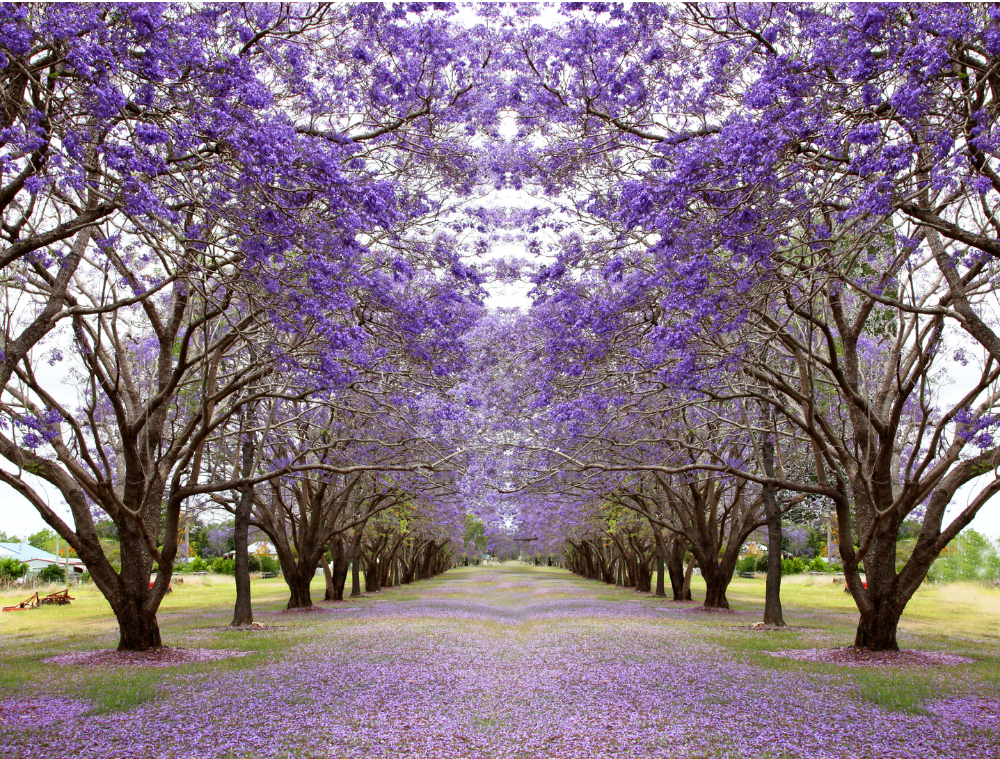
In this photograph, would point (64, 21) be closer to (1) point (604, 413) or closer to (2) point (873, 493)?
(1) point (604, 413)

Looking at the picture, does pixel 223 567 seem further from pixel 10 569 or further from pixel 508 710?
pixel 508 710

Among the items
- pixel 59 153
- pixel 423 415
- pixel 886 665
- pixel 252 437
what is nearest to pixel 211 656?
pixel 252 437

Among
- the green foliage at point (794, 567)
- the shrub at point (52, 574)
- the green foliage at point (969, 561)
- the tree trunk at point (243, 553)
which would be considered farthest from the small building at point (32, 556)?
the green foliage at point (969, 561)

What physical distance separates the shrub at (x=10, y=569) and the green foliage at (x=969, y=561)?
159 feet

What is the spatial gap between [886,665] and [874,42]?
938 centimetres

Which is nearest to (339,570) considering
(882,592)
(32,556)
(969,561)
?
(882,592)

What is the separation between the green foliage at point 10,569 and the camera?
35.1m

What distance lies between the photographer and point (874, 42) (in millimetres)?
7438

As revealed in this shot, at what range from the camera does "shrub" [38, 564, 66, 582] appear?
37.8 meters

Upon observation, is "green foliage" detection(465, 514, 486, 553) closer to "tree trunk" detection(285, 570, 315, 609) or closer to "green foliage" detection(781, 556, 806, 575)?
"green foliage" detection(781, 556, 806, 575)

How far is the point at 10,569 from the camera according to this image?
35.4m

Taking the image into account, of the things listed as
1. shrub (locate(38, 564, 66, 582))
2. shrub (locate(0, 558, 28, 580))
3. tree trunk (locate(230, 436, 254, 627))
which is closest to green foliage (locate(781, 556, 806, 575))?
tree trunk (locate(230, 436, 254, 627))

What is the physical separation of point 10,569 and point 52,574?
2.93 metres

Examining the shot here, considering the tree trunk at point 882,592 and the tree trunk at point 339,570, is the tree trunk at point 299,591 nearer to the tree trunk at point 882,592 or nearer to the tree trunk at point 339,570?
the tree trunk at point 339,570
